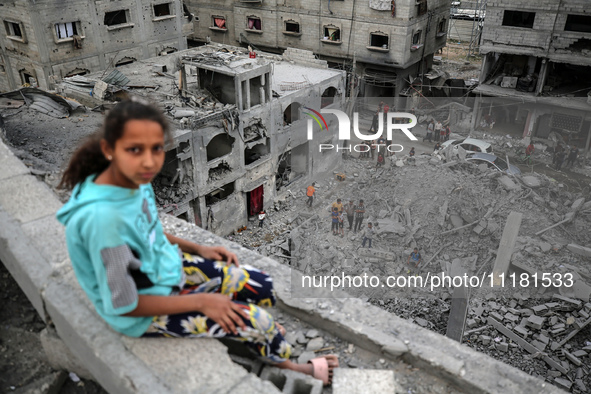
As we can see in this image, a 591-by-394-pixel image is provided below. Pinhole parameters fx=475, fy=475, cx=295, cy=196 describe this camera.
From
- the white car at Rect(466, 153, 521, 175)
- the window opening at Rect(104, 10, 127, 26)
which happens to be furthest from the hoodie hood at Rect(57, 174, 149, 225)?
the window opening at Rect(104, 10, 127, 26)

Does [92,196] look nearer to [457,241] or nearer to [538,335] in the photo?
[538,335]

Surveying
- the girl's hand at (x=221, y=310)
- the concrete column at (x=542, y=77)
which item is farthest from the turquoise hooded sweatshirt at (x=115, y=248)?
the concrete column at (x=542, y=77)

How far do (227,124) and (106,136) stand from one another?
1580 centimetres

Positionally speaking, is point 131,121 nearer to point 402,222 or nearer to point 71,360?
point 71,360

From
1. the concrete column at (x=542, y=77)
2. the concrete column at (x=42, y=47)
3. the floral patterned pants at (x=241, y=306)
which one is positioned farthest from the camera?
the concrete column at (x=542, y=77)

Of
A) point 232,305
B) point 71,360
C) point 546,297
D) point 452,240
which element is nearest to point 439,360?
point 232,305

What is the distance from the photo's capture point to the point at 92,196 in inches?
109

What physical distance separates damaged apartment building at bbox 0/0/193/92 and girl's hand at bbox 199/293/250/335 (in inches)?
915

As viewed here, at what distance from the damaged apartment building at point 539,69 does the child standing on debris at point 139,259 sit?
79.7ft

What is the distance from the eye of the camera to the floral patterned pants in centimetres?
328

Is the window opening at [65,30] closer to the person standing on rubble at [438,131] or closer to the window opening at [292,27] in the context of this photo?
the window opening at [292,27]

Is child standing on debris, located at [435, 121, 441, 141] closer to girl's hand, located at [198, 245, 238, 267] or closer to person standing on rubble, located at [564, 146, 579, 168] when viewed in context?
person standing on rubble, located at [564, 146, 579, 168]

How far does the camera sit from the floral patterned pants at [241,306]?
3277 millimetres

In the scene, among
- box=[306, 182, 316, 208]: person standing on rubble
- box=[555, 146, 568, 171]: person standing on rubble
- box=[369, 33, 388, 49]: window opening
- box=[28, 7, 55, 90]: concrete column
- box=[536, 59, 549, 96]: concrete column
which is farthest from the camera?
box=[369, 33, 388, 49]: window opening
